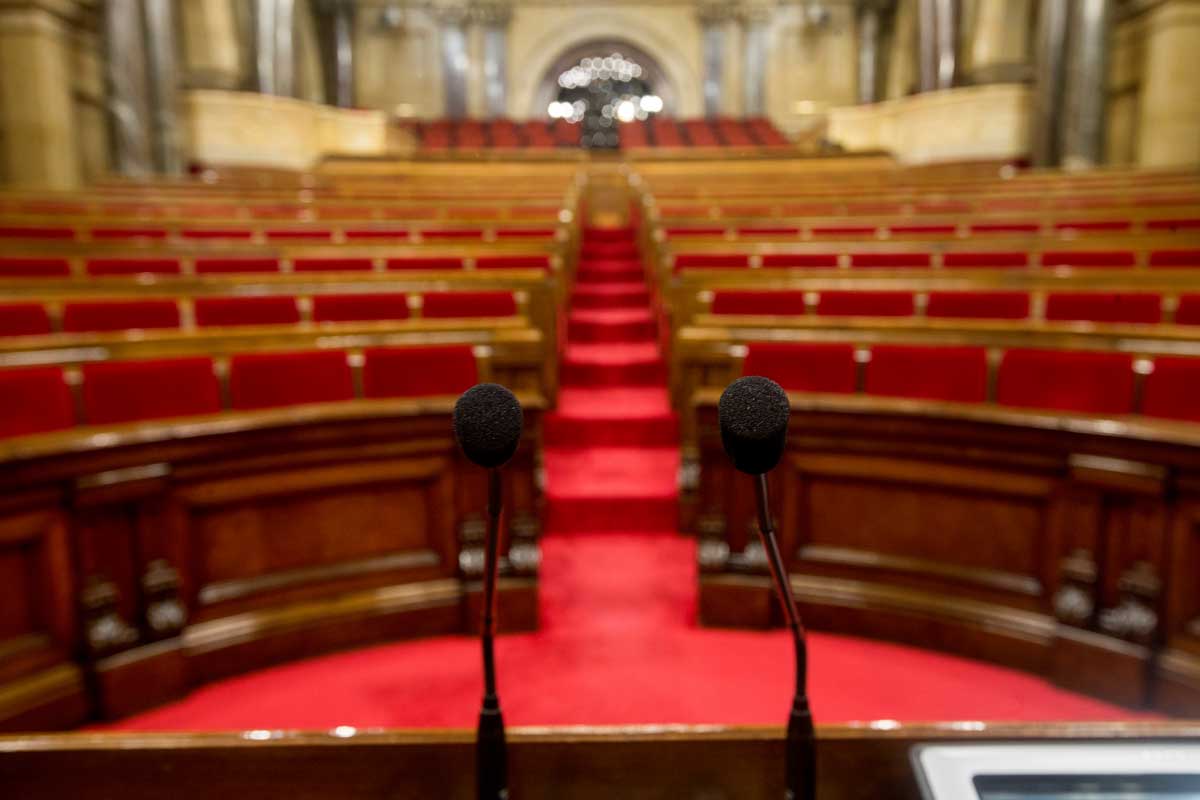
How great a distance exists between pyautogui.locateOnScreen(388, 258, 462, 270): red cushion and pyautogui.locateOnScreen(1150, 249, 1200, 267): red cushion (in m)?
1.06

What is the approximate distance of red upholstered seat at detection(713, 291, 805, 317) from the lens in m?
1.10

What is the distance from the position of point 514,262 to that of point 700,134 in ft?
11.1

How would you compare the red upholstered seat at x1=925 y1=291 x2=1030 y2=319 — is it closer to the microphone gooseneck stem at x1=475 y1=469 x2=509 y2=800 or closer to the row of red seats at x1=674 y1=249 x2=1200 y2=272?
the row of red seats at x1=674 y1=249 x2=1200 y2=272

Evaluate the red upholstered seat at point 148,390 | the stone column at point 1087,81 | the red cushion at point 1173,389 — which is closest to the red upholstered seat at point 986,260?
the red cushion at point 1173,389

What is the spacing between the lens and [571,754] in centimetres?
27

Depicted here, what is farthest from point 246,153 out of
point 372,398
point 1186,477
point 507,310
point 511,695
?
point 1186,477

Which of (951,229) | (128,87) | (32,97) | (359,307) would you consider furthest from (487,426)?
(128,87)

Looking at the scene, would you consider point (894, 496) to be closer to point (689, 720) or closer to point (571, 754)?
point (689, 720)

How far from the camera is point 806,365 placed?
86 centimetres

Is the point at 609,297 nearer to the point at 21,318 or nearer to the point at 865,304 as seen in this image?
the point at 865,304

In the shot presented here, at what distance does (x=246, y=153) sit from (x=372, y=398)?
2819 mm

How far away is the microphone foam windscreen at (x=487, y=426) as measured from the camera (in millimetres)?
203

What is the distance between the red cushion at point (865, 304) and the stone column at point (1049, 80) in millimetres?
2335

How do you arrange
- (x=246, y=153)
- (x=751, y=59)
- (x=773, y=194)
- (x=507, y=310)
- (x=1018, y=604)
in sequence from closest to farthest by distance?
1. (x=1018, y=604)
2. (x=507, y=310)
3. (x=773, y=194)
4. (x=246, y=153)
5. (x=751, y=59)
